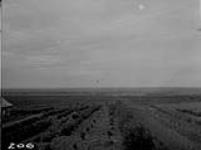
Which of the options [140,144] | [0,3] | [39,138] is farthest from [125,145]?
[0,3]

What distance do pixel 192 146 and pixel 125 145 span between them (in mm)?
1669

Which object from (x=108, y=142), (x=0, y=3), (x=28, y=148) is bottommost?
(x=108, y=142)

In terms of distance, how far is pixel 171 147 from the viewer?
217 inches

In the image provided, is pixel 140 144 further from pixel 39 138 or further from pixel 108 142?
pixel 39 138

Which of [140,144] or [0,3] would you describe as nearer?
[0,3]

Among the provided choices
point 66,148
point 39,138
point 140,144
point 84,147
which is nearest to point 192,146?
point 140,144

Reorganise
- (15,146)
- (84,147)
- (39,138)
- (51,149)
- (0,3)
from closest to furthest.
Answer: (0,3) < (15,146) < (51,149) < (84,147) < (39,138)

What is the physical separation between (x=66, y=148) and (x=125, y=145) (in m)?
1.44

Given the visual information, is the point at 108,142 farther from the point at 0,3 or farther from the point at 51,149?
the point at 0,3

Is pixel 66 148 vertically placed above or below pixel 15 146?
below

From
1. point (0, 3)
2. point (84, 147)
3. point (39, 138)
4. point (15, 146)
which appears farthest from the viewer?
point (39, 138)

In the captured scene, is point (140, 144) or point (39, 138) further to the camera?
point (39, 138)

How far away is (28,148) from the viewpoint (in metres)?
2.69

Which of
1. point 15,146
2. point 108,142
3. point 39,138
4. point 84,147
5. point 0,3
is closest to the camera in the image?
point 0,3
